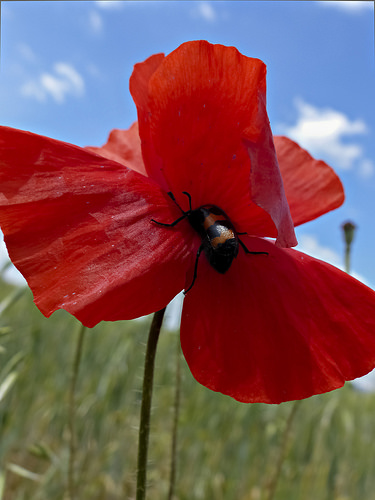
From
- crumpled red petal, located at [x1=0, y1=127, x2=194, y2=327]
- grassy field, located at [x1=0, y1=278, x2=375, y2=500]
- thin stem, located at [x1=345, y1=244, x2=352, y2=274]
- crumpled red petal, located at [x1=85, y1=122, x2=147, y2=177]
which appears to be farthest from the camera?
grassy field, located at [x1=0, y1=278, x2=375, y2=500]

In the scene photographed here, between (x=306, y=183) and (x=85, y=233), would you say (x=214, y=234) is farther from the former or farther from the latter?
(x=306, y=183)

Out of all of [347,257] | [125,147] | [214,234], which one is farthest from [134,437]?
[214,234]

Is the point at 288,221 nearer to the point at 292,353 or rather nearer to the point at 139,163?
the point at 292,353

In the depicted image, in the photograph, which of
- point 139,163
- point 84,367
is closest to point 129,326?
point 84,367

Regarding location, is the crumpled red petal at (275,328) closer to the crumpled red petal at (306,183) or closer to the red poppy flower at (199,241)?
the red poppy flower at (199,241)

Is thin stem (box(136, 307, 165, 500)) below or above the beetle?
below

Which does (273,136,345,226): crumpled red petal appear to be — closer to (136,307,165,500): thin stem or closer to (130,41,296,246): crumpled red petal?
(130,41,296,246): crumpled red petal

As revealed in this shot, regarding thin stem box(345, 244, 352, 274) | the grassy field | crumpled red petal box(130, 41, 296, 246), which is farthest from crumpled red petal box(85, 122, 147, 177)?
the grassy field

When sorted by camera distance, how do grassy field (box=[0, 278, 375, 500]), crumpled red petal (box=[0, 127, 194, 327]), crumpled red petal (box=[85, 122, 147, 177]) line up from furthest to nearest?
grassy field (box=[0, 278, 375, 500]), crumpled red petal (box=[85, 122, 147, 177]), crumpled red petal (box=[0, 127, 194, 327])
